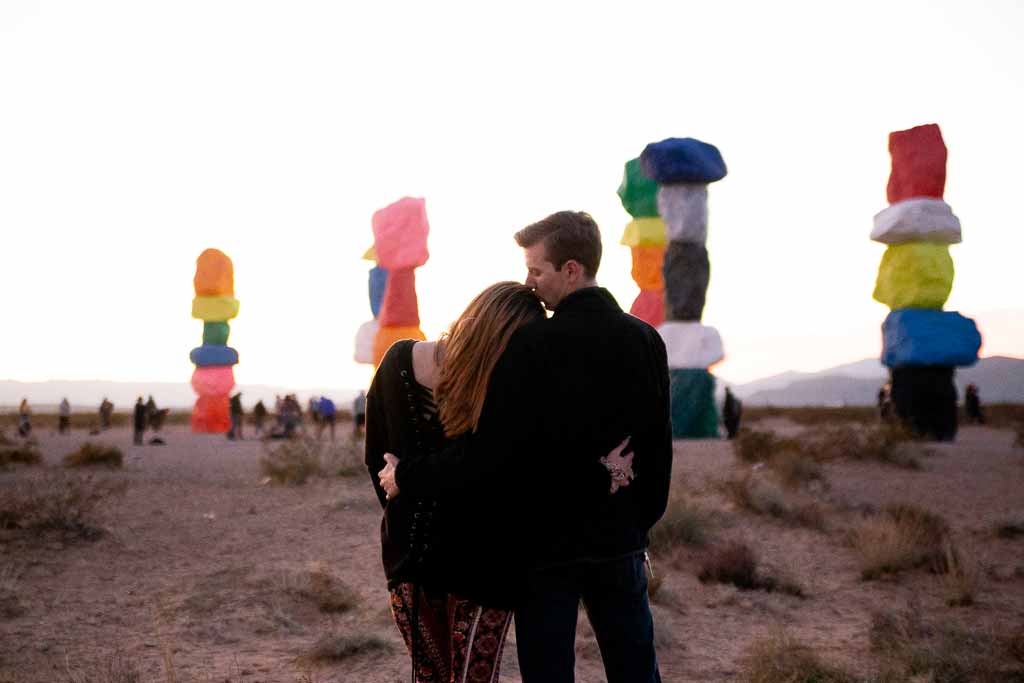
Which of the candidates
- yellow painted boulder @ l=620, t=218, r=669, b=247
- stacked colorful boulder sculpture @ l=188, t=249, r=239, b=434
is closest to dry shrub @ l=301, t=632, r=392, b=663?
yellow painted boulder @ l=620, t=218, r=669, b=247

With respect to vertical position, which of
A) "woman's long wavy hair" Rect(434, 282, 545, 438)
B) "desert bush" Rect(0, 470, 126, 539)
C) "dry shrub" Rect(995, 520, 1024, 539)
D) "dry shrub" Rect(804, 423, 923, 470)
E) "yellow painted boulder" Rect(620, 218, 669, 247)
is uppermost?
"yellow painted boulder" Rect(620, 218, 669, 247)

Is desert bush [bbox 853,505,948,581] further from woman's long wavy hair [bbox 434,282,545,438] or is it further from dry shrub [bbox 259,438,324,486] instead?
dry shrub [bbox 259,438,324,486]

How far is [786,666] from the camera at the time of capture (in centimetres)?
472

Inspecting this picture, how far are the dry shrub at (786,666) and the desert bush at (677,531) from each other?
311 centimetres

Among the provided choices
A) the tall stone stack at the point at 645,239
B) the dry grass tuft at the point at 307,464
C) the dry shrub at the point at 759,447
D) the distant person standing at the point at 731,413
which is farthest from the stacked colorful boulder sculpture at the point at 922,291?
the dry grass tuft at the point at 307,464

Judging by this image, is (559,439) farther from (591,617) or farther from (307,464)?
(307,464)

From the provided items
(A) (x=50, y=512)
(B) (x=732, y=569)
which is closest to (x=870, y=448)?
(B) (x=732, y=569)

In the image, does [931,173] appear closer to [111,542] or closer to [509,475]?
[111,542]

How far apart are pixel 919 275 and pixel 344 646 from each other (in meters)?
13.6

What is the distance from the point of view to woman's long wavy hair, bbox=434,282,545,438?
226cm

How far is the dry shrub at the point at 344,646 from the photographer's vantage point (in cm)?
525

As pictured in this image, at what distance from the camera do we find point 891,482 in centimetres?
1130

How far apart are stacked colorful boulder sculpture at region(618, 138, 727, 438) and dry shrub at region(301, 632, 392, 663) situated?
12202mm

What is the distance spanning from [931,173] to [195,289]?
60.3ft
